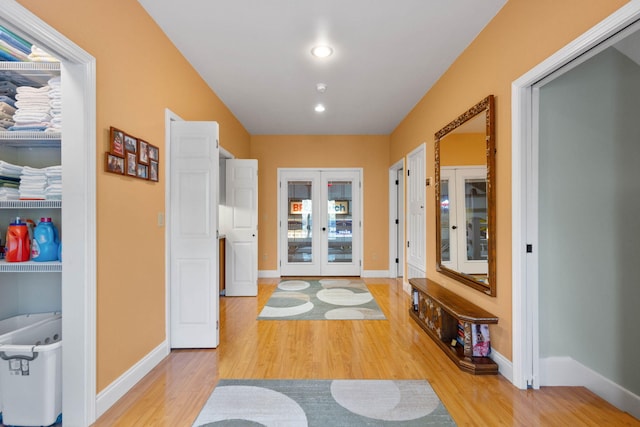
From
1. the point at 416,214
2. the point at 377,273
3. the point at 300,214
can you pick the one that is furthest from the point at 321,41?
the point at 377,273

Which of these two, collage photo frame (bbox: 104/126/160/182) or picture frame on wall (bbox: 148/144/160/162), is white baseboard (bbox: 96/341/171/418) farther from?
picture frame on wall (bbox: 148/144/160/162)

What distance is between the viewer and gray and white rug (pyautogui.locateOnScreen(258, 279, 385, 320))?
3.68m

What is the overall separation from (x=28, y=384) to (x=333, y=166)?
16.4 ft

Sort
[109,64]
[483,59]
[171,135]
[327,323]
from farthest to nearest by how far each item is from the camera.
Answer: [327,323], [171,135], [483,59], [109,64]

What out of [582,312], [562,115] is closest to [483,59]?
[562,115]

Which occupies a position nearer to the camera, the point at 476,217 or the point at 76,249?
the point at 76,249

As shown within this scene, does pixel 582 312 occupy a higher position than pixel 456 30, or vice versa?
pixel 456 30

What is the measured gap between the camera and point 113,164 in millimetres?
1963

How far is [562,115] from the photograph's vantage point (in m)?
2.21

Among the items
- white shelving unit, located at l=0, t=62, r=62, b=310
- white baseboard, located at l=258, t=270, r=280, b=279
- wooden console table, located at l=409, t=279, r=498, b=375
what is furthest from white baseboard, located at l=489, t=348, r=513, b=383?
white baseboard, located at l=258, t=270, r=280, b=279

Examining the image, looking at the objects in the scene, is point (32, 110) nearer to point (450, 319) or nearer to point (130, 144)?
point (130, 144)

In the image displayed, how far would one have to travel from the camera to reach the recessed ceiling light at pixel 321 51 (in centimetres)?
284

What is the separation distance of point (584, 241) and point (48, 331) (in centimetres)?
373

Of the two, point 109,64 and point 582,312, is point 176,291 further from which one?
point 582,312
